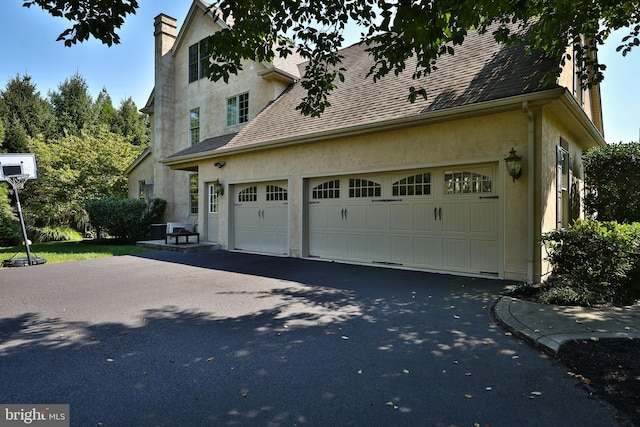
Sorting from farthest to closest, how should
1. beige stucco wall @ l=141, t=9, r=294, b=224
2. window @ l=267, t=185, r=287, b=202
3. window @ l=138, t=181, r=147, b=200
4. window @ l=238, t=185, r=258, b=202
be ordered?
window @ l=138, t=181, r=147, b=200 < beige stucco wall @ l=141, t=9, r=294, b=224 < window @ l=238, t=185, r=258, b=202 < window @ l=267, t=185, r=287, b=202

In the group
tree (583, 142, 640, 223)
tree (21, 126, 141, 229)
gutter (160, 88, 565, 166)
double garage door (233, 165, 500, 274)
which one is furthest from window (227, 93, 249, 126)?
tree (583, 142, 640, 223)

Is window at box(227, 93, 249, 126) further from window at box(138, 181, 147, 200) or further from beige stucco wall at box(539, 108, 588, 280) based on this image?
beige stucco wall at box(539, 108, 588, 280)

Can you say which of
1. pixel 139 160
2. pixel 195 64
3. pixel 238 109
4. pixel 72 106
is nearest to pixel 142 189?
pixel 139 160

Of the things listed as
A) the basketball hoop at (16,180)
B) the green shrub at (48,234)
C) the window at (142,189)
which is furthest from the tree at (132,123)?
the basketball hoop at (16,180)

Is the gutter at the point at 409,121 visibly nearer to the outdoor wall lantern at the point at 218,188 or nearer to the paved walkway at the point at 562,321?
the outdoor wall lantern at the point at 218,188

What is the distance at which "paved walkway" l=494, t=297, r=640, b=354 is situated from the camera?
11.9 feet

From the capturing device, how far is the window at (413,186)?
295 inches

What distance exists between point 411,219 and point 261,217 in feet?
15.5

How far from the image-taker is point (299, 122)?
988 centimetres

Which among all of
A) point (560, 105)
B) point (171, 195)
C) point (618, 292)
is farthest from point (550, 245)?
point (171, 195)

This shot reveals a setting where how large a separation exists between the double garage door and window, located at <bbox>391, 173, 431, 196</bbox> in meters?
0.02

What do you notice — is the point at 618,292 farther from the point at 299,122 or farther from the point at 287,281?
the point at 299,122

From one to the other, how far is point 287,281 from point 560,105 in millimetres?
5981

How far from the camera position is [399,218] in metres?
7.86
